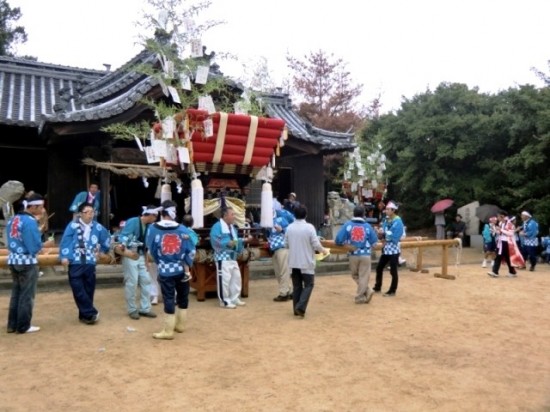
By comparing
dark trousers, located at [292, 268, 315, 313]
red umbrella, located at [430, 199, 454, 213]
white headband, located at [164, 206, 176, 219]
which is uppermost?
red umbrella, located at [430, 199, 454, 213]

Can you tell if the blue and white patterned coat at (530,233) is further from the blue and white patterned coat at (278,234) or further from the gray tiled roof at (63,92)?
the gray tiled roof at (63,92)

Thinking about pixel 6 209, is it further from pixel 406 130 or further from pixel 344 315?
pixel 406 130

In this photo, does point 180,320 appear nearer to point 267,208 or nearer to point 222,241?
point 222,241

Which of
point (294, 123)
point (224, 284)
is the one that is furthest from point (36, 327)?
point (294, 123)

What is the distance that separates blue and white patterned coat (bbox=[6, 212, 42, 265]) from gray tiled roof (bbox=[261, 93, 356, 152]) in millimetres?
7616

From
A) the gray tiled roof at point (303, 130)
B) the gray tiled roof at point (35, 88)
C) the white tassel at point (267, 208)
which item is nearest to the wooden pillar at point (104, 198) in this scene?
the gray tiled roof at point (35, 88)

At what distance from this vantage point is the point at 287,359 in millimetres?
5344

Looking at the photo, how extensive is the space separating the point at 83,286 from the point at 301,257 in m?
3.09

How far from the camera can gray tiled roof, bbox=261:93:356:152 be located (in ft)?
44.1

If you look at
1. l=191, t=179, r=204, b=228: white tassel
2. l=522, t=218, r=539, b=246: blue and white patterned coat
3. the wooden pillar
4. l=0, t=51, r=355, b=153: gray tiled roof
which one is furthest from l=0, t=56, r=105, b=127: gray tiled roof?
l=522, t=218, r=539, b=246: blue and white patterned coat

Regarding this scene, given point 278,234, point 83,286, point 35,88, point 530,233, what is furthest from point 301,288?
point 35,88

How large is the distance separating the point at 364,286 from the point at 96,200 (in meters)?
6.07

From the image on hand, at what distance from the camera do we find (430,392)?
174 inches

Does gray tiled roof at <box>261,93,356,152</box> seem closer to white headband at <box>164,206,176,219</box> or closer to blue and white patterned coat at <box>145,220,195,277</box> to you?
white headband at <box>164,206,176,219</box>
